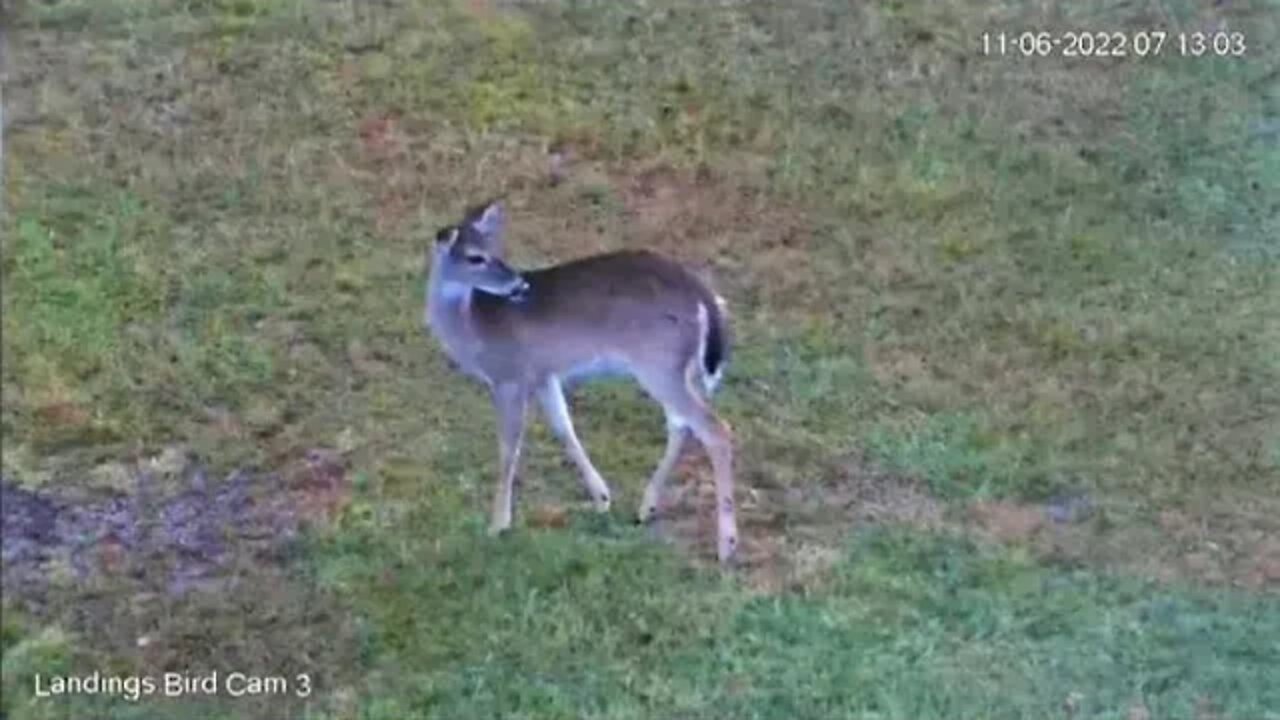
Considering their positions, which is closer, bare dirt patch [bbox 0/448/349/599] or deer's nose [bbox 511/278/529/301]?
bare dirt patch [bbox 0/448/349/599]

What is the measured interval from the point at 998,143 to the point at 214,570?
4.88 ft

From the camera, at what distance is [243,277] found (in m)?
3.20

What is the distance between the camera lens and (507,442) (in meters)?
3.25

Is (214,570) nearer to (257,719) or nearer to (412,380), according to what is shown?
(257,719)

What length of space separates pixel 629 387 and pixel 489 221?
293mm

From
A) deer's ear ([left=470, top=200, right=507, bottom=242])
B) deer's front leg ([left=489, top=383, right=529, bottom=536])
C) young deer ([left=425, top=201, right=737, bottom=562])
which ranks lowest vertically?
deer's front leg ([left=489, top=383, right=529, bottom=536])

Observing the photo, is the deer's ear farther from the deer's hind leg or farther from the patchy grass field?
the deer's hind leg

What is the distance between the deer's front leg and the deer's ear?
0.65ft

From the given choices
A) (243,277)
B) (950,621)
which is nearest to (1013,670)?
(950,621)

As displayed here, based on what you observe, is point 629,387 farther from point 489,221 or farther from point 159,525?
point 159,525

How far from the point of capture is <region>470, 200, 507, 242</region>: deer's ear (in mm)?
3234

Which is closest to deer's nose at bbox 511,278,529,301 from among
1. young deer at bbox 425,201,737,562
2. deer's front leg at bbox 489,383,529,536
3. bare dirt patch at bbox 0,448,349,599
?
young deer at bbox 425,201,737,562

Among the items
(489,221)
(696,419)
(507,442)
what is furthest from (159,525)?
Answer: (696,419)

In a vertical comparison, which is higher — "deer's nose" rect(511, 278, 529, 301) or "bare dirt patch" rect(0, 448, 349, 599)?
"deer's nose" rect(511, 278, 529, 301)
